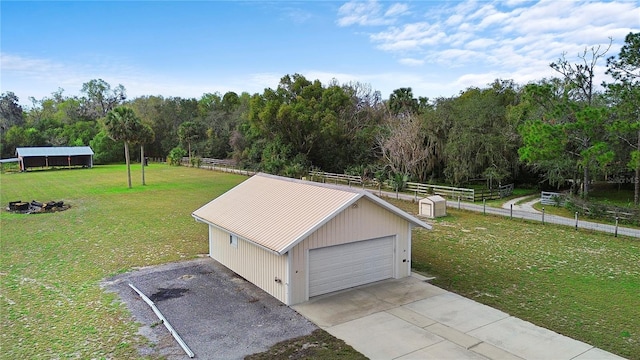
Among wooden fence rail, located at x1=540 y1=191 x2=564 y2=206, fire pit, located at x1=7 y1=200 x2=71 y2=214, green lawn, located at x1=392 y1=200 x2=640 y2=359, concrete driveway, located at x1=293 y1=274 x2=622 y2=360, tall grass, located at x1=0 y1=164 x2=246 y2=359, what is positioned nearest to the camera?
concrete driveway, located at x1=293 y1=274 x2=622 y2=360

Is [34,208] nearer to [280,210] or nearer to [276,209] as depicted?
[276,209]

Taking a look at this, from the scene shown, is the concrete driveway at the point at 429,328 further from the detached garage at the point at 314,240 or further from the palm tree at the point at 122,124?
the palm tree at the point at 122,124

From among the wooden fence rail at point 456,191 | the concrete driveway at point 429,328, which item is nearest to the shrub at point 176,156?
the wooden fence rail at point 456,191

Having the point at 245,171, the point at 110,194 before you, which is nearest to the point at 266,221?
the point at 110,194

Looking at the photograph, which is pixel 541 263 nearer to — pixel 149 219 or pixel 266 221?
pixel 266 221

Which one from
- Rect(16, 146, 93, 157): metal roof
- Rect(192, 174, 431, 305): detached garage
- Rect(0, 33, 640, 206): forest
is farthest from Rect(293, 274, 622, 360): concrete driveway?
Rect(16, 146, 93, 157): metal roof

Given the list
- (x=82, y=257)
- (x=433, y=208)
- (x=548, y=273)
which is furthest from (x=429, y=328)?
(x=433, y=208)

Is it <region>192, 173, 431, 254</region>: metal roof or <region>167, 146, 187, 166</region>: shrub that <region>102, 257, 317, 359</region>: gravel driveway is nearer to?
<region>192, 173, 431, 254</region>: metal roof
